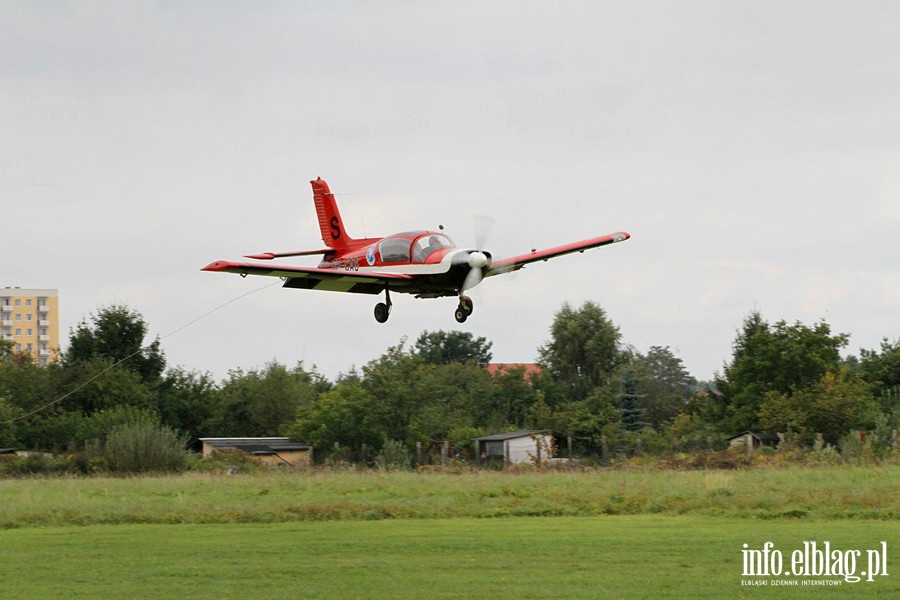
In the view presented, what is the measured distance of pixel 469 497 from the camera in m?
37.1

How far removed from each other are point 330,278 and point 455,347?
383ft

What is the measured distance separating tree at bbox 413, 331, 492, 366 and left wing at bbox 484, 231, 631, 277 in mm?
110841

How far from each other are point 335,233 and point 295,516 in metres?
9.68

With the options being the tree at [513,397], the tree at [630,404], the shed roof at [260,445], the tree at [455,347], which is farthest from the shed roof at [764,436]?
the tree at [455,347]

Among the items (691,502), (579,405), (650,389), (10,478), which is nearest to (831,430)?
(579,405)

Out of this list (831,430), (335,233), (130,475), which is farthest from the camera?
(831,430)

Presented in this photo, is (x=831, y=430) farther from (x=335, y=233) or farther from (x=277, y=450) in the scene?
(x=335, y=233)

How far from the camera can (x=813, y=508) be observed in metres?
32.4

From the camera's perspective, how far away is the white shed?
192 feet


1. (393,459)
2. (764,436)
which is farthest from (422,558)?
(764,436)

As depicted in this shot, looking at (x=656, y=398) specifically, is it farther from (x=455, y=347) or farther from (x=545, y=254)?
(x=545, y=254)

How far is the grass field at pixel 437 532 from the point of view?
75.1 ft

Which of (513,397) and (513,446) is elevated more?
(513,397)

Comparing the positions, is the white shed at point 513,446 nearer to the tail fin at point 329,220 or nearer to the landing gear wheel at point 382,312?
the tail fin at point 329,220
